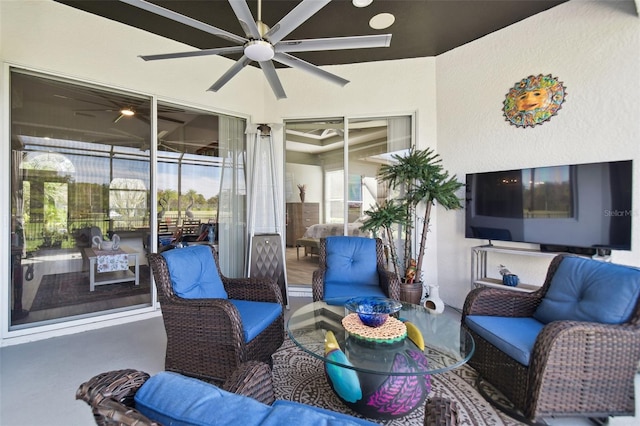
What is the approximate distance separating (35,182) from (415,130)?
431 centimetres

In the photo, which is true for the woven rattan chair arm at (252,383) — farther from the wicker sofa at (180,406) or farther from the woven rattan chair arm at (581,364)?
the woven rattan chair arm at (581,364)

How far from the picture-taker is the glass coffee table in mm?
1457

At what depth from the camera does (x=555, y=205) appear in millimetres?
2715

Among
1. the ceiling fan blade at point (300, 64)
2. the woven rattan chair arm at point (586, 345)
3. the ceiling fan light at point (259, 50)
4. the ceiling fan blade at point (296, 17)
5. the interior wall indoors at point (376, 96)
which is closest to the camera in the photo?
the woven rattan chair arm at point (586, 345)

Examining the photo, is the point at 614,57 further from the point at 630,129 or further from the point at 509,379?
the point at 509,379

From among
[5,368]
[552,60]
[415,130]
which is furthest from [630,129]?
[5,368]

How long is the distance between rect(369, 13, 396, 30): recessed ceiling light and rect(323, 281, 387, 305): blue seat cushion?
2.79m

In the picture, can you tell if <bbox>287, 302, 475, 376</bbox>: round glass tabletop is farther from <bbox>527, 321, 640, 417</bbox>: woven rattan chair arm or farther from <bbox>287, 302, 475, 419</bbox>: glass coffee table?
<bbox>527, 321, 640, 417</bbox>: woven rattan chair arm

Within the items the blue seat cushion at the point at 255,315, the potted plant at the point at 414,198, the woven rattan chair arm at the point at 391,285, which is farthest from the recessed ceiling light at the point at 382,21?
the blue seat cushion at the point at 255,315

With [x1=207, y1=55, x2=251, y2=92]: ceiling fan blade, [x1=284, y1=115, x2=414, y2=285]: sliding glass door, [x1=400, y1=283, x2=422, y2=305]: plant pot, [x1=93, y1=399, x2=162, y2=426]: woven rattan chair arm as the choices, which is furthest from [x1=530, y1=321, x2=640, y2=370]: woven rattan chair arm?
[x1=207, y1=55, x2=251, y2=92]: ceiling fan blade

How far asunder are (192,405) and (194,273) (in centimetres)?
177

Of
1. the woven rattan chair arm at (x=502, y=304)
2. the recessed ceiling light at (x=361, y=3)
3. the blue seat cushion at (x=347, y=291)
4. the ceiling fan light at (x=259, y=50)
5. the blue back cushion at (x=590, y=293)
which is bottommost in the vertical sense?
the blue seat cushion at (x=347, y=291)

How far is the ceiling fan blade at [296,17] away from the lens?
5.49ft

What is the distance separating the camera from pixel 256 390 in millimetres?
1014
